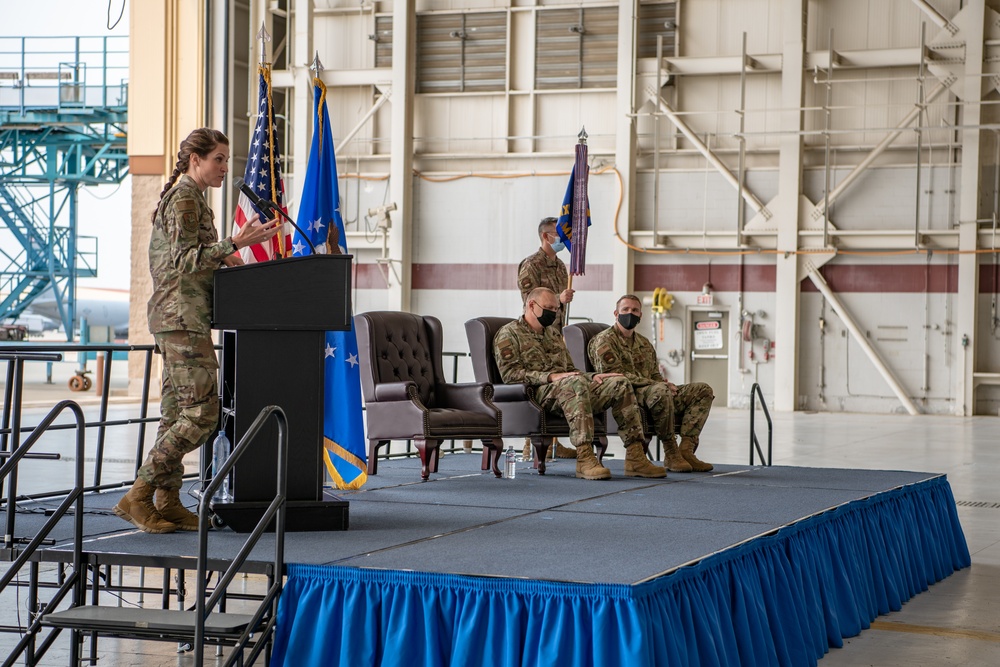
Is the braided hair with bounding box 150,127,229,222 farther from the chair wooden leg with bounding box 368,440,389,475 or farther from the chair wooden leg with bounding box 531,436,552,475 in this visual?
the chair wooden leg with bounding box 531,436,552,475

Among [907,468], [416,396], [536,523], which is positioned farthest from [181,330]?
[907,468]

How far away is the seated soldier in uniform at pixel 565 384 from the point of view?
22.9 ft

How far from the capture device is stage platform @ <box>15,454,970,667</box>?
345 centimetres

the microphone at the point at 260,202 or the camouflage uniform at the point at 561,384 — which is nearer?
the microphone at the point at 260,202

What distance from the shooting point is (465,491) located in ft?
20.2

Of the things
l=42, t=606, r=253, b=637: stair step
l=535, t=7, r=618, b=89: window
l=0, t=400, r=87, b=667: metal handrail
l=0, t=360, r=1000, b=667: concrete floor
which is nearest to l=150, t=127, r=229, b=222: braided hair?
l=0, t=400, r=87, b=667: metal handrail

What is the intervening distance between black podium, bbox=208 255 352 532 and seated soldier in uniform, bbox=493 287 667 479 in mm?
2728

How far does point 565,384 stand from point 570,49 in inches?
525

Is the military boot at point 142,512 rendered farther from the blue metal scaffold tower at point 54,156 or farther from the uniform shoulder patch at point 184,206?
the blue metal scaffold tower at point 54,156

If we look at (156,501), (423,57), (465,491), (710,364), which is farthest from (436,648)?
(423,57)

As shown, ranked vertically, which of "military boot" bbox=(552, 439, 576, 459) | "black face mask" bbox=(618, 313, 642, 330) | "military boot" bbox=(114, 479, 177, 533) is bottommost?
"military boot" bbox=(552, 439, 576, 459)

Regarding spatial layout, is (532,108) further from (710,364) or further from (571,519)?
(571,519)

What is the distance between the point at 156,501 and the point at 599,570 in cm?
170

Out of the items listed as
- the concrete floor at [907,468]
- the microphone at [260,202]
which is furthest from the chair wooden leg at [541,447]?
the microphone at [260,202]
